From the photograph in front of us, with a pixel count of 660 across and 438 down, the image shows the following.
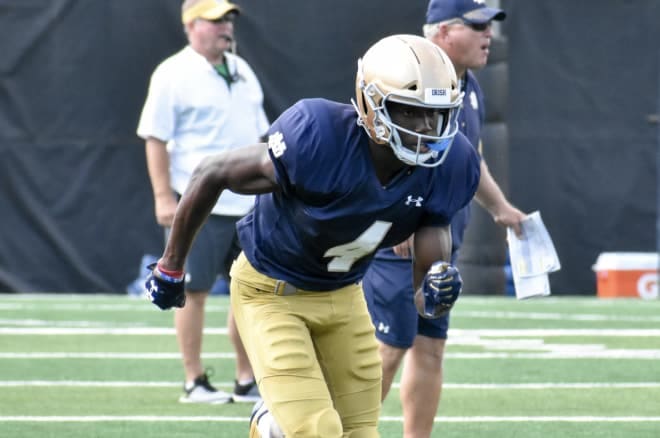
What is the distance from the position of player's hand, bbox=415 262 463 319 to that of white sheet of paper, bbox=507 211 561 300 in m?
0.99

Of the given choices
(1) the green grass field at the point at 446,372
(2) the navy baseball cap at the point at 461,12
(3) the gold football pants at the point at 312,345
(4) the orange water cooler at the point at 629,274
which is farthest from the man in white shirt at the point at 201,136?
(4) the orange water cooler at the point at 629,274

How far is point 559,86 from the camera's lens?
455 inches

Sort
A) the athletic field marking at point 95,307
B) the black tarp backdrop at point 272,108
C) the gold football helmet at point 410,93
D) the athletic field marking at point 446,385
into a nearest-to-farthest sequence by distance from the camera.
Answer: the gold football helmet at point 410,93
the athletic field marking at point 446,385
the athletic field marking at point 95,307
the black tarp backdrop at point 272,108

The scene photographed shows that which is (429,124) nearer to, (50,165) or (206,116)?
(206,116)

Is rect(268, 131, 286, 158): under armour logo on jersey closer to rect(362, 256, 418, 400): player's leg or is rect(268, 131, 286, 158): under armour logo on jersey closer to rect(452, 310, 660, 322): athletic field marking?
rect(362, 256, 418, 400): player's leg

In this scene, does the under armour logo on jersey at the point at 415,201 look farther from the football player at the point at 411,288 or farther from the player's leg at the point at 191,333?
the player's leg at the point at 191,333

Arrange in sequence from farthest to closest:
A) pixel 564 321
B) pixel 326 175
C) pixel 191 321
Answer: pixel 564 321 → pixel 191 321 → pixel 326 175

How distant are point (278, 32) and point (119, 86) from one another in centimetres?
143

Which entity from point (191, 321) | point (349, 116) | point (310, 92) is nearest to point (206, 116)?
point (191, 321)

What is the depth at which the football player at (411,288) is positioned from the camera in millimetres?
4770

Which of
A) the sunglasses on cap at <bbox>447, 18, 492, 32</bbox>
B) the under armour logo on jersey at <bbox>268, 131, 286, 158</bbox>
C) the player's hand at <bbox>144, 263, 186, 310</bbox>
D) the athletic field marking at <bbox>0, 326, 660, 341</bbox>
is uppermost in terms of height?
the under armour logo on jersey at <bbox>268, 131, 286, 158</bbox>

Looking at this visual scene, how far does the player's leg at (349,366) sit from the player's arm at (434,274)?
0.71 feet

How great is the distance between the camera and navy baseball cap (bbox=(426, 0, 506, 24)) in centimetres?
487

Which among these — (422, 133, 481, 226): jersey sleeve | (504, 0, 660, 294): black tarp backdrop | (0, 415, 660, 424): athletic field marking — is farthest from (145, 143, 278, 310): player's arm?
(504, 0, 660, 294): black tarp backdrop
